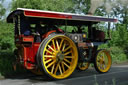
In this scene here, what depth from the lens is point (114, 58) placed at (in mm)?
15711

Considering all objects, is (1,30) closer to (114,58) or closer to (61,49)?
(61,49)

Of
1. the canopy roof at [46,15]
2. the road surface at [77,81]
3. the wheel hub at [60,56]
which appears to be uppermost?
the canopy roof at [46,15]

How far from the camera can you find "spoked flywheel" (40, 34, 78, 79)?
8.27m

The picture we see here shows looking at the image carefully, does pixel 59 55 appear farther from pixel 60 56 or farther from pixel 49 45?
pixel 49 45

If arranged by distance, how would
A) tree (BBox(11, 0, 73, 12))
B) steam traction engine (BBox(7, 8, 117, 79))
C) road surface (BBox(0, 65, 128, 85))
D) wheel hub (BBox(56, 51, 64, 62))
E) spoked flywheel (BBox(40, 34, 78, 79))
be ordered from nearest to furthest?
road surface (BBox(0, 65, 128, 85)) → steam traction engine (BBox(7, 8, 117, 79)) → spoked flywheel (BBox(40, 34, 78, 79)) → wheel hub (BBox(56, 51, 64, 62)) → tree (BBox(11, 0, 73, 12))

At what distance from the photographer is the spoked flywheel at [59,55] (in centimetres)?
827

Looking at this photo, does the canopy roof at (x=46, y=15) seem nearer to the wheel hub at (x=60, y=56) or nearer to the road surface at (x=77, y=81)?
the wheel hub at (x=60, y=56)

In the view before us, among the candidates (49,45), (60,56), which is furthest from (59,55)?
(49,45)

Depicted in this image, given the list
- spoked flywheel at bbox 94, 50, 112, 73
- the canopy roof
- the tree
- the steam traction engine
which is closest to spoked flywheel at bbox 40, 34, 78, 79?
the steam traction engine

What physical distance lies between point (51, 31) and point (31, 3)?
10658mm

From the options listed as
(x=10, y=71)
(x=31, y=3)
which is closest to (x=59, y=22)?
(x=10, y=71)

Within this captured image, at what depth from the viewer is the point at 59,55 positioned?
334 inches

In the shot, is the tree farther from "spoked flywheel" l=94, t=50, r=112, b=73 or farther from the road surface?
the road surface

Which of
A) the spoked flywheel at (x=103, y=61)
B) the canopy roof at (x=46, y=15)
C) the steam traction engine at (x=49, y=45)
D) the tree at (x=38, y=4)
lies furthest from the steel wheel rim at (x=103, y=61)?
the tree at (x=38, y=4)
